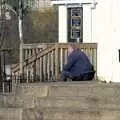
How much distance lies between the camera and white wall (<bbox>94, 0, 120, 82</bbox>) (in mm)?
15398

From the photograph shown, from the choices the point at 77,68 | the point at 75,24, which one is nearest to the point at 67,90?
the point at 77,68

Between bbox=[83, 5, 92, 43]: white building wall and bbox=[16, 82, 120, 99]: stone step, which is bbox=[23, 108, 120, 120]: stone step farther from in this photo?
bbox=[83, 5, 92, 43]: white building wall

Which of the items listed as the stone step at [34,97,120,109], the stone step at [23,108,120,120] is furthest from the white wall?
the stone step at [23,108,120,120]

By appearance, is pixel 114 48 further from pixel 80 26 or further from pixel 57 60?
pixel 80 26

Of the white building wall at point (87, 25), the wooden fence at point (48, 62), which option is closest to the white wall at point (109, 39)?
the wooden fence at point (48, 62)

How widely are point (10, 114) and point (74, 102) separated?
4.18 feet

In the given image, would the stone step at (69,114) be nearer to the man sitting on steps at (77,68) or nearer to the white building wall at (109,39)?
the man sitting on steps at (77,68)

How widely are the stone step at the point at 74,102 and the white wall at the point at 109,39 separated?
3.26 m

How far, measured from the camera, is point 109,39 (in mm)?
16344

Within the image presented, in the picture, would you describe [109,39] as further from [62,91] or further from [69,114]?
[69,114]

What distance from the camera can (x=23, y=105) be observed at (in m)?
12.4

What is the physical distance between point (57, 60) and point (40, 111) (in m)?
9.48

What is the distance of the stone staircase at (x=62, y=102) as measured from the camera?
1125cm

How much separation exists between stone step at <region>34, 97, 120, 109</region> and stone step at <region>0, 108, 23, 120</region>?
1.38 feet
